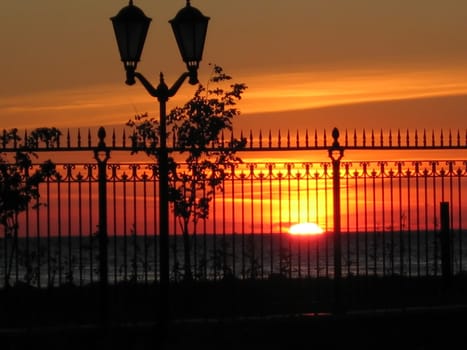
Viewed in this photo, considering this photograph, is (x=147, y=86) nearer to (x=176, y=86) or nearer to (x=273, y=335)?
(x=176, y=86)

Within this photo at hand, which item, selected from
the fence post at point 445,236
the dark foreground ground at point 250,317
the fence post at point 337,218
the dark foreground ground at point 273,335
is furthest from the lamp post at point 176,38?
the fence post at point 445,236

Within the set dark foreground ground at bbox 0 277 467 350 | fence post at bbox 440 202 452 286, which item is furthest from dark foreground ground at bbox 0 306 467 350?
fence post at bbox 440 202 452 286

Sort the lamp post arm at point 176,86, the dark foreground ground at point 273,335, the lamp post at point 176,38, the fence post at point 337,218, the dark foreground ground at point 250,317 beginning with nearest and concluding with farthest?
1. the lamp post at point 176,38
2. the lamp post arm at point 176,86
3. the dark foreground ground at point 273,335
4. the dark foreground ground at point 250,317
5. the fence post at point 337,218

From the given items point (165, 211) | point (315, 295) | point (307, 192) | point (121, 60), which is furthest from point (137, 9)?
point (315, 295)

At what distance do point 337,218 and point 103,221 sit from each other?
13.0 ft

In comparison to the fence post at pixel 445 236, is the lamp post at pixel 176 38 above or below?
above

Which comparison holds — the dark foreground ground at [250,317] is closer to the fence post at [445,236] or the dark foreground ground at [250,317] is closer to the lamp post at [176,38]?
the fence post at [445,236]

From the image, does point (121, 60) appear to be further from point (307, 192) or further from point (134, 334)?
point (307, 192)

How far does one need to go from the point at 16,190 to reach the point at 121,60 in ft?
17.9

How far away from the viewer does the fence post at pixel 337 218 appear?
19859 mm

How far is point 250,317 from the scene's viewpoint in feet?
63.8

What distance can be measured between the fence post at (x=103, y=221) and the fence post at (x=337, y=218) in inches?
151

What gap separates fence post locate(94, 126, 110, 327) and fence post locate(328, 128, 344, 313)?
3848 mm

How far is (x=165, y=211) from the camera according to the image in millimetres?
16516
